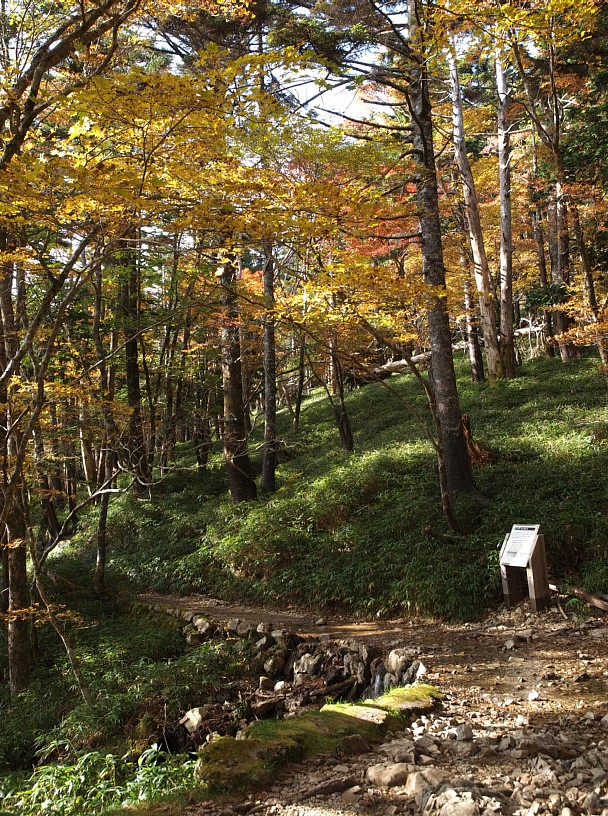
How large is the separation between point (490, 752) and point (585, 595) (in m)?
3.41

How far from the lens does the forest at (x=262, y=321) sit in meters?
4.91

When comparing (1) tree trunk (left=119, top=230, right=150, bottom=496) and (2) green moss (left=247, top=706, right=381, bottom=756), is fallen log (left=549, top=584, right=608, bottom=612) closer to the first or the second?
(2) green moss (left=247, top=706, right=381, bottom=756)

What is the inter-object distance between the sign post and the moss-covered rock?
2232 millimetres

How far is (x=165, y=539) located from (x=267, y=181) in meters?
9.23

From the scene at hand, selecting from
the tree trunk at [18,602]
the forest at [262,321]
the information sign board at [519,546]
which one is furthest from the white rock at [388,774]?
the tree trunk at [18,602]

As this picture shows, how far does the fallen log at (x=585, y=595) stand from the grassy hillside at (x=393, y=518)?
19 centimetres

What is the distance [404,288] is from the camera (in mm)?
6922

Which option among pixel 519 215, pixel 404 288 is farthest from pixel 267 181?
pixel 519 215

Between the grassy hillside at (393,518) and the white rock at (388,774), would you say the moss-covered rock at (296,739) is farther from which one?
the grassy hillside at (393,518)

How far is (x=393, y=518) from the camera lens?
902 centimetres

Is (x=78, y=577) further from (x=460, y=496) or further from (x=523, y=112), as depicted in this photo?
(x=523, y=112)

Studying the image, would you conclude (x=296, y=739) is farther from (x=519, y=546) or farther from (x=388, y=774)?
(x=519, y=546)

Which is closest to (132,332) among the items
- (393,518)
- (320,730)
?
(393,518)

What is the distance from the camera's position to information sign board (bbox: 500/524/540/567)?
601 centimetres
